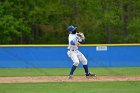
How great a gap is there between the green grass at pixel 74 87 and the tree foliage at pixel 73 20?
74.8ft

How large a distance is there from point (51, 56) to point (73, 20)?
53.1ft

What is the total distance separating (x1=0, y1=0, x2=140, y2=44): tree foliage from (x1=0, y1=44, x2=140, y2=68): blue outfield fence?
14207mm

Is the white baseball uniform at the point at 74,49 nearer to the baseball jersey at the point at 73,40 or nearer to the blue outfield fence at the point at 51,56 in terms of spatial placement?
the baseball jersey at the point at 73,40

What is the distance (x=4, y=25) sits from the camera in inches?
1387

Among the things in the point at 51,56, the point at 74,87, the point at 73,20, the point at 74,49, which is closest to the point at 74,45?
the point at 74,49

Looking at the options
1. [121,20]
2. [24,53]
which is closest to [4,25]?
[121,20]

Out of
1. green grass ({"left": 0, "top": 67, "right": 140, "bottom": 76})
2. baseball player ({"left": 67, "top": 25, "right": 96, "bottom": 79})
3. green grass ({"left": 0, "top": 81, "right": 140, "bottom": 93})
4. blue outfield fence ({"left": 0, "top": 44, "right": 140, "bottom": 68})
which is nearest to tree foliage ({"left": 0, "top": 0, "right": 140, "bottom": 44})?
blue outfield fence ({"left": 0, "top": 44, "right": 140, "bottom": 68})

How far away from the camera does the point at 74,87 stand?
43.2 feet

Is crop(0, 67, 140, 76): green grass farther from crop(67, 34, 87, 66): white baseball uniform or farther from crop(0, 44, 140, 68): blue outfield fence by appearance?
crop(67, 34, 87, 66): white baseball uniform

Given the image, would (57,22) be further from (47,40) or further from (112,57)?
(112,57)

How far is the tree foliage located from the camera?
37.4 m

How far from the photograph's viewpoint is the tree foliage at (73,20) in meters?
37.4

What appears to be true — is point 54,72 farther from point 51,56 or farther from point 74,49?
point 74,49

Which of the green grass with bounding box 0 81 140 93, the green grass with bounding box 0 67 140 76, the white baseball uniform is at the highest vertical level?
the white baseball uniform
